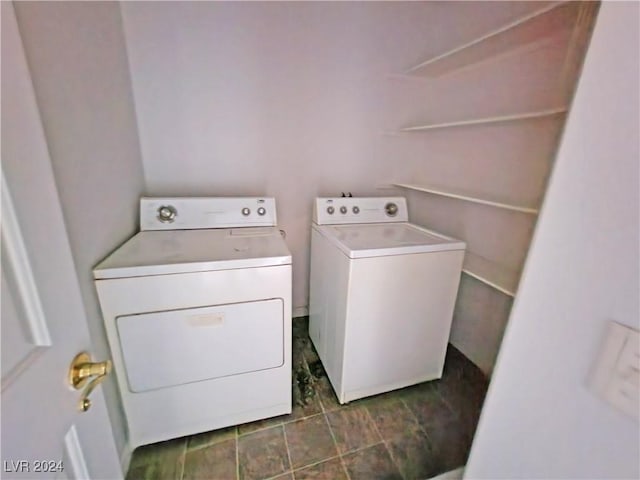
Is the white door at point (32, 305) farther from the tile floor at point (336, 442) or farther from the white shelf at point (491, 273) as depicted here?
the white shelf at point (491, 273)

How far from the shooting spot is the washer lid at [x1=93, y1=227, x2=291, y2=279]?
1.16m

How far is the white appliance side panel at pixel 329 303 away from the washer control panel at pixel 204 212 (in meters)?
0.38

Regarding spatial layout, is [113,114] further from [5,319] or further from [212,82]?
[5,319]

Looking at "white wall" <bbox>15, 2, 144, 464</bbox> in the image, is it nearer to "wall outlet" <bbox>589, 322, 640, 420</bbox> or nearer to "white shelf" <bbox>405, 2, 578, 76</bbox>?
"wall outlet" <bbox>589, 322, 640, 420</bbox>

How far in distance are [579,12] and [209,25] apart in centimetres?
191

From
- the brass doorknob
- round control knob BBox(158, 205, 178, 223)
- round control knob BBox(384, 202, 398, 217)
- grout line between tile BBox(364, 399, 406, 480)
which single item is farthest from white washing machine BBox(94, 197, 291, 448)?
round control knob BBox(384, 202, 398, 217)

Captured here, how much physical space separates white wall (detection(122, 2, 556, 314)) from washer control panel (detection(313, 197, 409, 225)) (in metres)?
0.30

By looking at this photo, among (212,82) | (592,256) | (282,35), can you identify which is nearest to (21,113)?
(592,256)

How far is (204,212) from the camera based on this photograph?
5.92 ft

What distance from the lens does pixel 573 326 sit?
1.64ft

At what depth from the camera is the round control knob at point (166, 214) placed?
172 cm

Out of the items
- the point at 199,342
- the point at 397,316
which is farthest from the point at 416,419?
the point at 199,342

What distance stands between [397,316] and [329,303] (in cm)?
40

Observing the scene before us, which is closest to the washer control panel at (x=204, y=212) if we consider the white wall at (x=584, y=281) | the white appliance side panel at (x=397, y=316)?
the white appliance side panel at (x=397, y=316)
